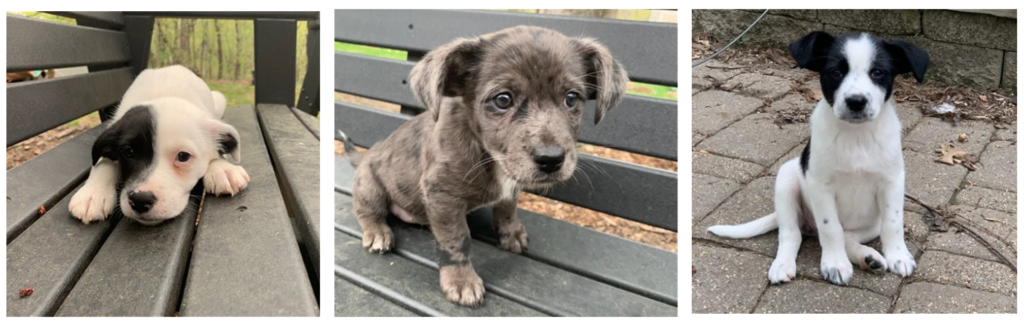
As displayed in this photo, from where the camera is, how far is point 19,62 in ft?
7.57

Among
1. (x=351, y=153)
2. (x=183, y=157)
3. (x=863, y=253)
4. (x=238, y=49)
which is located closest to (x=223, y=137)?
(x=183, y=157)

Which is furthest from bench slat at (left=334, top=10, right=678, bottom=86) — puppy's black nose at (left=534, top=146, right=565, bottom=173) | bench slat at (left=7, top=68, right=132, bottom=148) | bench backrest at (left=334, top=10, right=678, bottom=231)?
bench slat at (left=7, top=68, right=132, bottom=148)

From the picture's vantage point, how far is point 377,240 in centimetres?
241

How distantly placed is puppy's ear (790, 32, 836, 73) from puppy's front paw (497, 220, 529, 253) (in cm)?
113

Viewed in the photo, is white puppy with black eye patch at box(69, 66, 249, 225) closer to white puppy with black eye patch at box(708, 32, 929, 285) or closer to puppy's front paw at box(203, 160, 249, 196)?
puppy's front paw at box(203, 160, 249, 196)

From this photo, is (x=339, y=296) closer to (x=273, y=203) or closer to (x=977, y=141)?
(x=273, y=203)

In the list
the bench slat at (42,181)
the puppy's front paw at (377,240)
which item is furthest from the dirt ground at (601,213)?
the bench slat at (42,181)

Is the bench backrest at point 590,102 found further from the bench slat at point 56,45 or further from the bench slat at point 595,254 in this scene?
the bench slat at point 56,45

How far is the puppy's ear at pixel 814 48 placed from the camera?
6.47 feet

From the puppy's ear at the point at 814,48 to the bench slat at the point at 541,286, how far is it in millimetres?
886

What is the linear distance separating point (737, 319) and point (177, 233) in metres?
1.73

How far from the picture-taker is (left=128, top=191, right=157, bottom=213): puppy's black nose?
2014 millimetres
